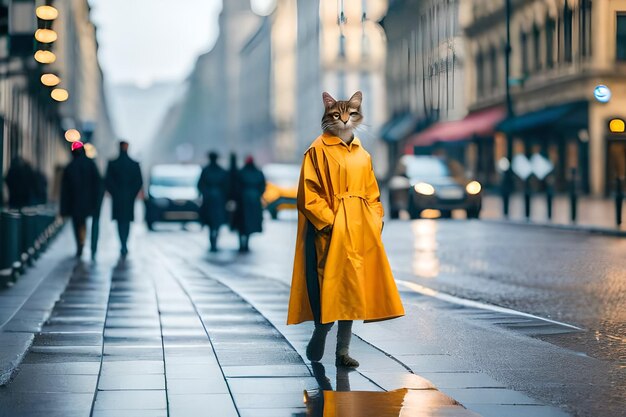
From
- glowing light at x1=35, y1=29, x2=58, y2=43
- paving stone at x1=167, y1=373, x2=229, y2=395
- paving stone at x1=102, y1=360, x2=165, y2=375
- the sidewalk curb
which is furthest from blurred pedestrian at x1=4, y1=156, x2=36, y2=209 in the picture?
paving stone at x1=167, y1=373, x2=229, y2=395

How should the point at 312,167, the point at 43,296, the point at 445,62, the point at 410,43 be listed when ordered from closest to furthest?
the point at 312,167, the point at 43,296, the point at 445,62, the point at 410,43

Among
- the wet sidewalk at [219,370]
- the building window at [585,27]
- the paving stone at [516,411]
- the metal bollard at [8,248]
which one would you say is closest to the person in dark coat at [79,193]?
the metal bollard at [8,248]

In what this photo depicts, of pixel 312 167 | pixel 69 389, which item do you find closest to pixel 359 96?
pixel 312 167

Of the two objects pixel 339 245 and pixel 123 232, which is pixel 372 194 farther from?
pixel 123 232

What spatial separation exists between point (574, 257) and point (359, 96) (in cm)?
1133

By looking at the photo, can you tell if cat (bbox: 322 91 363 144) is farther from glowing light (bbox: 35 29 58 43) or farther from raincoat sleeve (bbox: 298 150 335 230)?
glowing light (bbox: 35 29 58 43)

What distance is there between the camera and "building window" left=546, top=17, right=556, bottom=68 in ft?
162

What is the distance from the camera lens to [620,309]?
38.4 ft

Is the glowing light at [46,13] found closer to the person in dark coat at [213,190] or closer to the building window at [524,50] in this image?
the person in dark coat at [213,190]

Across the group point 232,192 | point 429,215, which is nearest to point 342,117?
point 232,192

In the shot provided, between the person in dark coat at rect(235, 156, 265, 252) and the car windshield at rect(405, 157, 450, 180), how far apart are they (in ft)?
34.4

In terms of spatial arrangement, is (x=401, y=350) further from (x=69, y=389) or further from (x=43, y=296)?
(x=43, y=296)

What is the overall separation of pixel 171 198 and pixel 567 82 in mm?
18608

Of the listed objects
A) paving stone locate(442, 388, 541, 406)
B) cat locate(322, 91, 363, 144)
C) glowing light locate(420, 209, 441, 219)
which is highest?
cat locate(322, 91, 363, 144)
